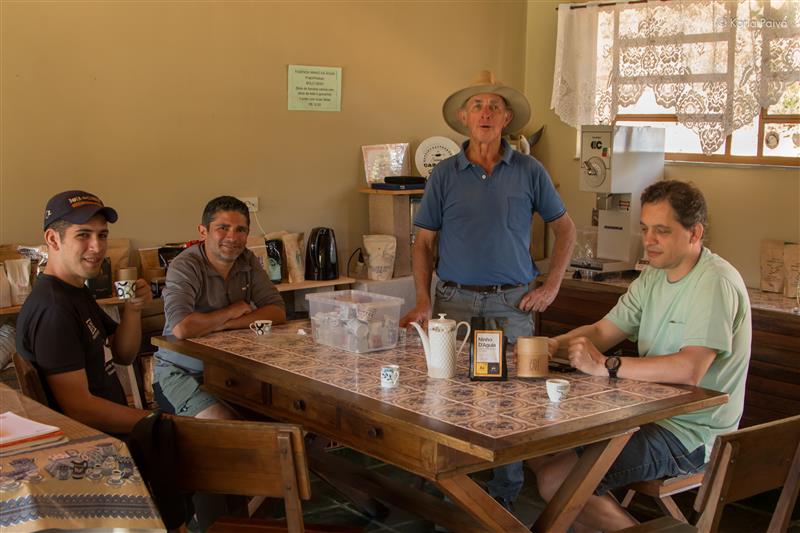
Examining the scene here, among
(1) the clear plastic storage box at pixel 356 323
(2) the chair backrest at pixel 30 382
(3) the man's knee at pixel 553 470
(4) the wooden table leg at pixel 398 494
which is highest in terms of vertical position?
(1) the clear plastic storage box at pixel 356 323

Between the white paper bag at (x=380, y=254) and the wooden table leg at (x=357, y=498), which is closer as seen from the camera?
the wooden table leg at (x=357, y=498)

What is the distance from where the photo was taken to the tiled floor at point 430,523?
3.88 meters

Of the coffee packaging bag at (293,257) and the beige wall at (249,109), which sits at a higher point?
the beige wall at (249,109)

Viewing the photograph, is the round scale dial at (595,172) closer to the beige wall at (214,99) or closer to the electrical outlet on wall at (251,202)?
the beige wall at (214,99)

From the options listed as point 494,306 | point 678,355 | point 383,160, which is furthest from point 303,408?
point 383,160

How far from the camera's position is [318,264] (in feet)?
17.1

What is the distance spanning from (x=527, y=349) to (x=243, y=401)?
98 centimetres

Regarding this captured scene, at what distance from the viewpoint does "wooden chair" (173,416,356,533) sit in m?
2.20

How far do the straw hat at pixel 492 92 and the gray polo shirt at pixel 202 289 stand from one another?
124cm

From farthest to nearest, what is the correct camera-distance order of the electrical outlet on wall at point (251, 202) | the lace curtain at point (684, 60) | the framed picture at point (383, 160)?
the framed picture at point (383, 160) < the electrical outlet on wall at point (251, 202) < the lace curtain at point (684, 60)

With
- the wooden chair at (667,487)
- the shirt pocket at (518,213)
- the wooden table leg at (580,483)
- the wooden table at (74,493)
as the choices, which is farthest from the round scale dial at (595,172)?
the wooden table at (74,493)

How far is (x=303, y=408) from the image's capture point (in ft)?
9.36

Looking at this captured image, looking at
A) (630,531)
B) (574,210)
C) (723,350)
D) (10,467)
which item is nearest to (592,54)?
(574,210)

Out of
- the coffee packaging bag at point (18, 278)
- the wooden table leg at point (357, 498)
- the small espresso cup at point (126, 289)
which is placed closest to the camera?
the small espresso cup at point (126, 289)
